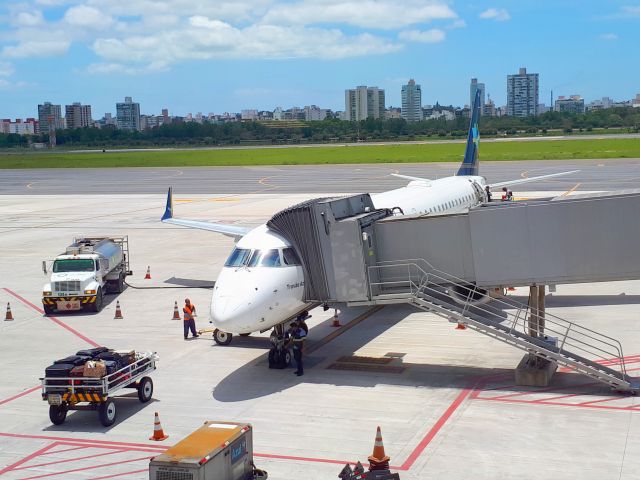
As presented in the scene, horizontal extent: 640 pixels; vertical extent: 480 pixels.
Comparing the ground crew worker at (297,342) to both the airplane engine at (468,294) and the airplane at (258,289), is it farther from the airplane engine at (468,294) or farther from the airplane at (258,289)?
the airplane engine at (468,294)

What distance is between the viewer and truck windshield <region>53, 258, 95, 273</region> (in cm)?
3522

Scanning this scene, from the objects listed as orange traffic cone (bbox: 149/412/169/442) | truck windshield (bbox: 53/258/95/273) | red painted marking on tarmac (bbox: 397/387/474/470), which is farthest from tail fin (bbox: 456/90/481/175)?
orange traffic cone (bbox: 149/412/169/442)

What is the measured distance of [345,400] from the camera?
22.3 meters

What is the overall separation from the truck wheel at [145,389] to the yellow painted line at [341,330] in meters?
6.52

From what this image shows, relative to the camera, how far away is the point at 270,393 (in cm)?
2305

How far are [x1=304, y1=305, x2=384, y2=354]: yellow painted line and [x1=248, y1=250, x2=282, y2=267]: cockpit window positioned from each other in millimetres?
4260

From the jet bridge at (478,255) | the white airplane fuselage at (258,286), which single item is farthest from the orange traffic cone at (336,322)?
the white airplane fuselage at (258,286)

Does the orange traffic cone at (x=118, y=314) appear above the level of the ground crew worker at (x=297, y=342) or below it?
below

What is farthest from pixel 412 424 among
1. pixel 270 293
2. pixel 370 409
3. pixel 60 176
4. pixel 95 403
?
pixel 60 176

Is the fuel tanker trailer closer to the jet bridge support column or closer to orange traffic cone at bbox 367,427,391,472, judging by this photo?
the jet bridge support column

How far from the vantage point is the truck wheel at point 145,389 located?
22328 millimetres

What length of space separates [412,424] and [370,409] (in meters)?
1.60

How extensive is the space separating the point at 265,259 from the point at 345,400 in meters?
5.07

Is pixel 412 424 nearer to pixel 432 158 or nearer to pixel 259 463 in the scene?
pixel 259 463
